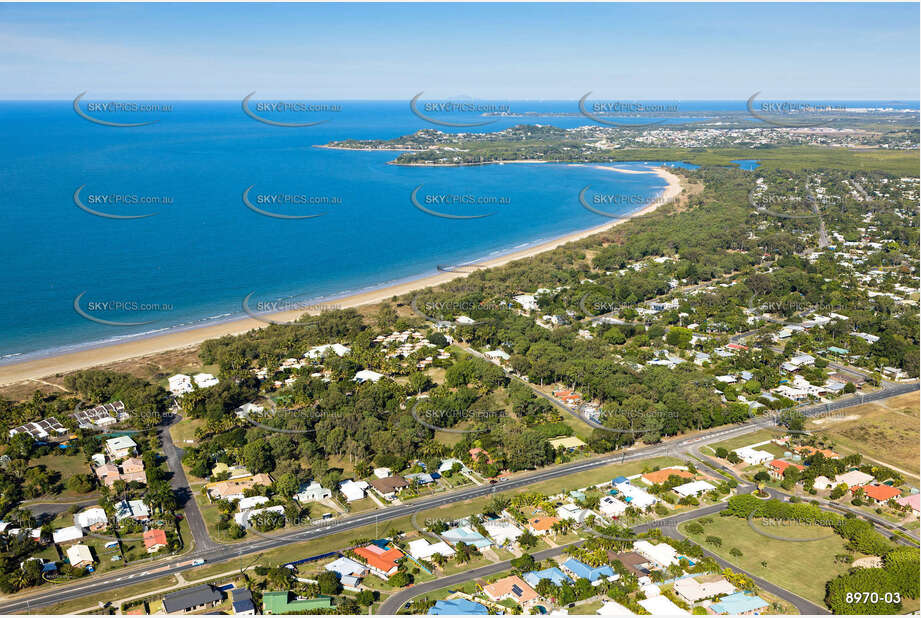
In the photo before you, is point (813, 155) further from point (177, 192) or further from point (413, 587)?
point (413, 587)

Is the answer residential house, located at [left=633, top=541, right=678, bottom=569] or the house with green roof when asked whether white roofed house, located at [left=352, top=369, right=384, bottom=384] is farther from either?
residential house, located at [left=633, top=541, right=678, bottom=569]

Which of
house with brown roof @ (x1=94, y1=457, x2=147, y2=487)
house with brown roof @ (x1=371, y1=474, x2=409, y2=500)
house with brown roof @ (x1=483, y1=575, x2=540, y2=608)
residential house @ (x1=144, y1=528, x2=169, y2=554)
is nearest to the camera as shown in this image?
house with brown roof @ (x1=483, y1=575, x2=540, y2=608)

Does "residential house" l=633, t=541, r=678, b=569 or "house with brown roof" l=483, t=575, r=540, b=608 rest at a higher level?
"residential house" l=633, t=541, r=678, b=569

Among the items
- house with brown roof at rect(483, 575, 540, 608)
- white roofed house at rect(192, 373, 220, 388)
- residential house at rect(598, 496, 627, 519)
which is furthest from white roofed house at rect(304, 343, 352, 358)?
house with brown roof at rect(483, 575, 540, 608)

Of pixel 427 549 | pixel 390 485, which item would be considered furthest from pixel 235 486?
pixel 427 549

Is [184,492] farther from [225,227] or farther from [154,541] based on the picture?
[225,227]

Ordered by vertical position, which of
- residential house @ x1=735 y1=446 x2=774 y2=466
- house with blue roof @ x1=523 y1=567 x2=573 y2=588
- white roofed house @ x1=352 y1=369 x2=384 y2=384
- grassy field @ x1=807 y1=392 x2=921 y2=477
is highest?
white roofed house @ x1=352 y1=369 x2=384 y2=384
